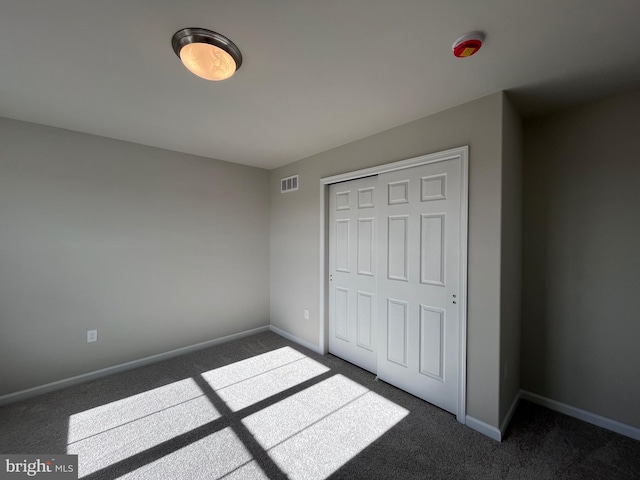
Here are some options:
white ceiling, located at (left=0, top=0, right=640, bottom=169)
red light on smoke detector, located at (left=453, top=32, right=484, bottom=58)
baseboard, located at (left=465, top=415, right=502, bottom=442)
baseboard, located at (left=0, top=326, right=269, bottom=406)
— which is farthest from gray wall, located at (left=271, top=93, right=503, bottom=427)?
baseboard, located at (left=0, top=326, right=269, bottom=406)

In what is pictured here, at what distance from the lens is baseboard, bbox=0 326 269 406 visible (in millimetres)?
2404

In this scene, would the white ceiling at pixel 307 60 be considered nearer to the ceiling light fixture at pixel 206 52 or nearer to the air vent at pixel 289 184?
the ceiling light fixture at pixel 206 52

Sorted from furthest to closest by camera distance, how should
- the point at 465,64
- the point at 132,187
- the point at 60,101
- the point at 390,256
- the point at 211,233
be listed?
the point at 211,233 → the point at 132,187 → the point at 390,256 → the point at 60,101 → the point at 465,64

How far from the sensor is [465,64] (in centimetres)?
162

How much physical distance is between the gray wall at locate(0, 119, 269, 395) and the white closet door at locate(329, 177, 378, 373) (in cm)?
145

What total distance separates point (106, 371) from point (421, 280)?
3424mm

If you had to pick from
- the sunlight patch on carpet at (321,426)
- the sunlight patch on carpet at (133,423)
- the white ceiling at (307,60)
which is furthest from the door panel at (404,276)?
the sunlight patch on carpet at (133,423)

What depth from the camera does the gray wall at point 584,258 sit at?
1966 millimetres

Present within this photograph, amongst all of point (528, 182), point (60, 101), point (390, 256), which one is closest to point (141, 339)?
point (60, 101)

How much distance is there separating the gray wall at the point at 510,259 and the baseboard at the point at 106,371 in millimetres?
3216

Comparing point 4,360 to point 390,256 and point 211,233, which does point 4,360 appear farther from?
point 390,256

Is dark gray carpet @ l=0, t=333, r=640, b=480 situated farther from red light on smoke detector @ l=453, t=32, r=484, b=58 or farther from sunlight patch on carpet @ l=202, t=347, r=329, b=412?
red light on smoke detector @ l=453, t=32, r=484, b=58

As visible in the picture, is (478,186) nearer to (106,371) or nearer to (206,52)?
(206,52)

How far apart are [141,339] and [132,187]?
1.76m
